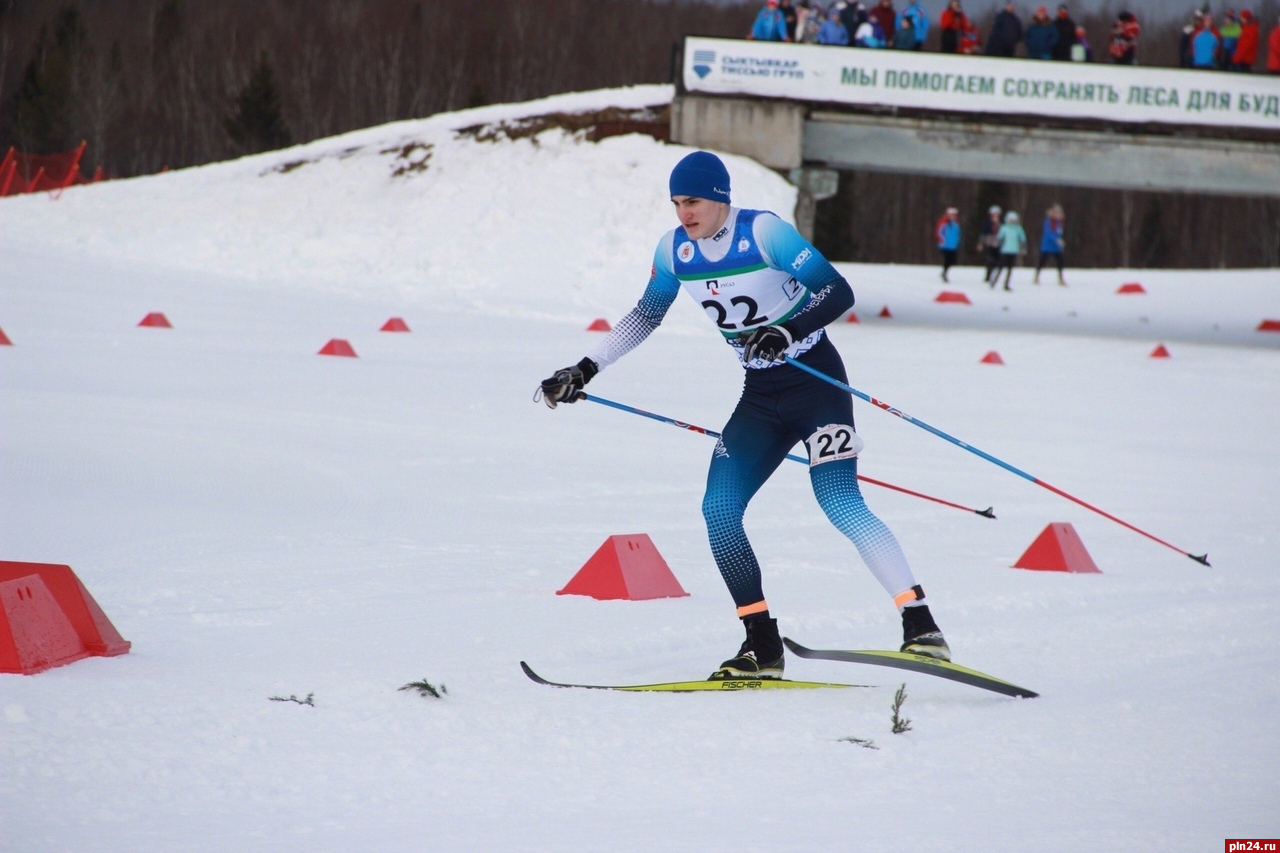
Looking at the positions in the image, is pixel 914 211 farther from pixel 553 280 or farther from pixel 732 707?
pixel 732 707

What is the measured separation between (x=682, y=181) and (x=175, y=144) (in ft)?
187

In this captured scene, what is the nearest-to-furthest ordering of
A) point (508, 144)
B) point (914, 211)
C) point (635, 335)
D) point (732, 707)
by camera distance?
point (732, 707)
point (635, 335)
point (508, 144)
point (914, 211)

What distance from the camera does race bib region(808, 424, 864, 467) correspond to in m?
4.33

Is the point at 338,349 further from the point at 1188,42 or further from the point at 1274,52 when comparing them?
the point at 1274,52

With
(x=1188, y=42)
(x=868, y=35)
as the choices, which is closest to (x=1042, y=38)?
(x=1188, y=42)

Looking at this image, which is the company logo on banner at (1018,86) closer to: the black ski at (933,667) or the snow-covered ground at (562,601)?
the snow-covered ground at (562,601)

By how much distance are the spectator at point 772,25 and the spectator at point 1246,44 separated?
7.11 metres

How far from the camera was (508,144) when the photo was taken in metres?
23.1

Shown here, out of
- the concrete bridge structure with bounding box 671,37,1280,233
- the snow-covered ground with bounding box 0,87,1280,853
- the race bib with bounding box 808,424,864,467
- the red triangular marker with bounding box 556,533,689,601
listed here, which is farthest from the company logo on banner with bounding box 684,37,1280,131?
the race bib with bounding box 808,424,864,467

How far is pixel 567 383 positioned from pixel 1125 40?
20.3 metres

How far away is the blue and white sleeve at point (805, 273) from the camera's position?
169 inches

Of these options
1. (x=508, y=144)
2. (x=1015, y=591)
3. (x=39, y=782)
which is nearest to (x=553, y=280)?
(x=508, y=144)

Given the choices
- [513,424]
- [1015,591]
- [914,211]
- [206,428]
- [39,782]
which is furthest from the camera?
[914,211]

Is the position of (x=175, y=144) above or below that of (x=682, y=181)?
below
